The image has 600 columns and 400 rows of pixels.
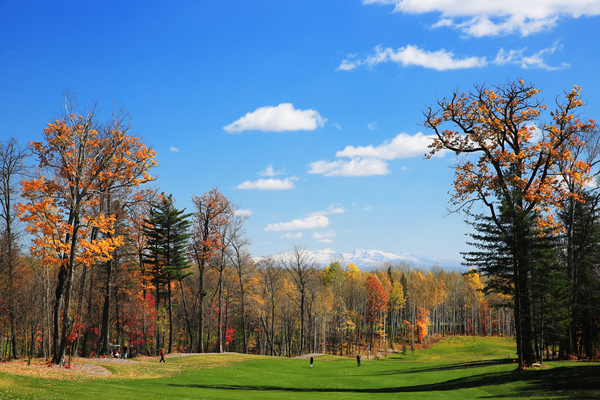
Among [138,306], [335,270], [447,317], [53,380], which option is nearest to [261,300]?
[138,306]

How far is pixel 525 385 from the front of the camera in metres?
22.5

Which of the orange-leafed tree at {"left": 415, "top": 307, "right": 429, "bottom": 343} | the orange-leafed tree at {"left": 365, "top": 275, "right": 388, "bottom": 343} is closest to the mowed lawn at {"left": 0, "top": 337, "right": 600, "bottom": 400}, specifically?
the orange-leafed tree at {"left": 365, "top": 275, "right": 388, "bottom": 343}

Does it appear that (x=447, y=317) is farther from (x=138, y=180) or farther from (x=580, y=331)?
(x=138, y=180)

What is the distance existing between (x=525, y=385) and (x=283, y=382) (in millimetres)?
16423

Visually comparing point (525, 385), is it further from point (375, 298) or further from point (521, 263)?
point (375, 298)

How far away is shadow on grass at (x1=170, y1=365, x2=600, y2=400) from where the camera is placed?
66.5 ft

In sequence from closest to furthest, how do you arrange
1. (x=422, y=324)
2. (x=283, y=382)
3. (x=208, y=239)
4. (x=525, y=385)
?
(x=525, y=385) < (x=283, y=382) < (x=208, y=239) < (x=422, y=324)

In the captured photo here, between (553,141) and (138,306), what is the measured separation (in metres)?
48.7

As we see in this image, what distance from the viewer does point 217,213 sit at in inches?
1849

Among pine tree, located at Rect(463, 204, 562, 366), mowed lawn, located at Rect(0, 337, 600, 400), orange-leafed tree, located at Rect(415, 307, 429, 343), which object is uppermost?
pine tree, located at Rect(463, 204, 562, 366)

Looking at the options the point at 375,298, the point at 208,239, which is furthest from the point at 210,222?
the point at 375,298

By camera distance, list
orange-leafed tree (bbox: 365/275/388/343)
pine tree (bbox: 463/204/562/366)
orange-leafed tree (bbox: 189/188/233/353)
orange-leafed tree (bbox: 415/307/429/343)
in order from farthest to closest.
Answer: orange-leafed tree (bbox: 365/275/388/343)
orange-leafed tree (bbox: 415/307/429/343)
orange-leafed tree (bbox: 189/188/233/353)
pine tree (bbox: 463/204/562/366)

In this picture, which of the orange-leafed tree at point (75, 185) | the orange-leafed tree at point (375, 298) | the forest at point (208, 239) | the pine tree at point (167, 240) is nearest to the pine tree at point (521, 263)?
the forest at point (208, 239)

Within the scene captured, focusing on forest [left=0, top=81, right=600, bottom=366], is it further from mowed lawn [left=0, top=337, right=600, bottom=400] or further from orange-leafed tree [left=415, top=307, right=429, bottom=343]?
orange-leafed tree [left=415, top=307, right=429, bottom=343]
